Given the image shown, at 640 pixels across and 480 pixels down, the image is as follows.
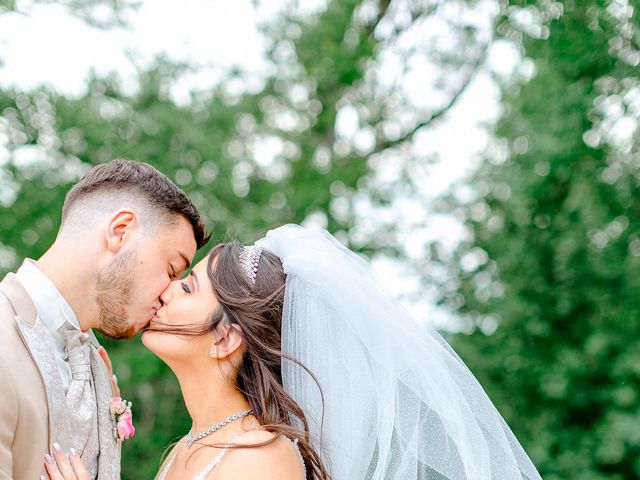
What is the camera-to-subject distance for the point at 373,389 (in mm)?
3480

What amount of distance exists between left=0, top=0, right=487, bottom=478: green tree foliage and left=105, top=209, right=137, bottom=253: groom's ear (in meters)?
5.29

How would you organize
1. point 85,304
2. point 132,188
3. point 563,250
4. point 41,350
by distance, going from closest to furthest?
point 41,350 → point 85,304 → point 132,188 → point 563,250

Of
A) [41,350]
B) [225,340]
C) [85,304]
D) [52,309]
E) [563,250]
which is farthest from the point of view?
[563,250]

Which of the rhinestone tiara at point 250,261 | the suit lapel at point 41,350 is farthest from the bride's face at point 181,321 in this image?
the suit lapel at point 41,350

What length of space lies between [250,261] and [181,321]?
0.37 metres

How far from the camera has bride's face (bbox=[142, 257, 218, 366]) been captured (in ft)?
11.0

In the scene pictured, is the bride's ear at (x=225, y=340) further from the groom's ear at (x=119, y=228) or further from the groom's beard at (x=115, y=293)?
the groom's ear at (x=119, y=228)

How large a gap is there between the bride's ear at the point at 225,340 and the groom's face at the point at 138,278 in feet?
0.84

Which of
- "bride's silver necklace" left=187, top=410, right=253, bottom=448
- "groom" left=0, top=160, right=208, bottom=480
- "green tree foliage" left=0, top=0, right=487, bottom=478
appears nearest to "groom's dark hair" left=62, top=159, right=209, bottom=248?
"groom" left=0, top=160, right=208, bottom=480

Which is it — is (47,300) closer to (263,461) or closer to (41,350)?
(41,350)

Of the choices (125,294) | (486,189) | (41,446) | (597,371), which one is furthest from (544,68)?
(41,446)

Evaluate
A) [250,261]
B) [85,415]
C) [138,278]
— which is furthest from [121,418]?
[250,261]

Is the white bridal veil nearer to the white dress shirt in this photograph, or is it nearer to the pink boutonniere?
the pink boutonniere

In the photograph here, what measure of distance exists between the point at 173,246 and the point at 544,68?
6965 millimetres
